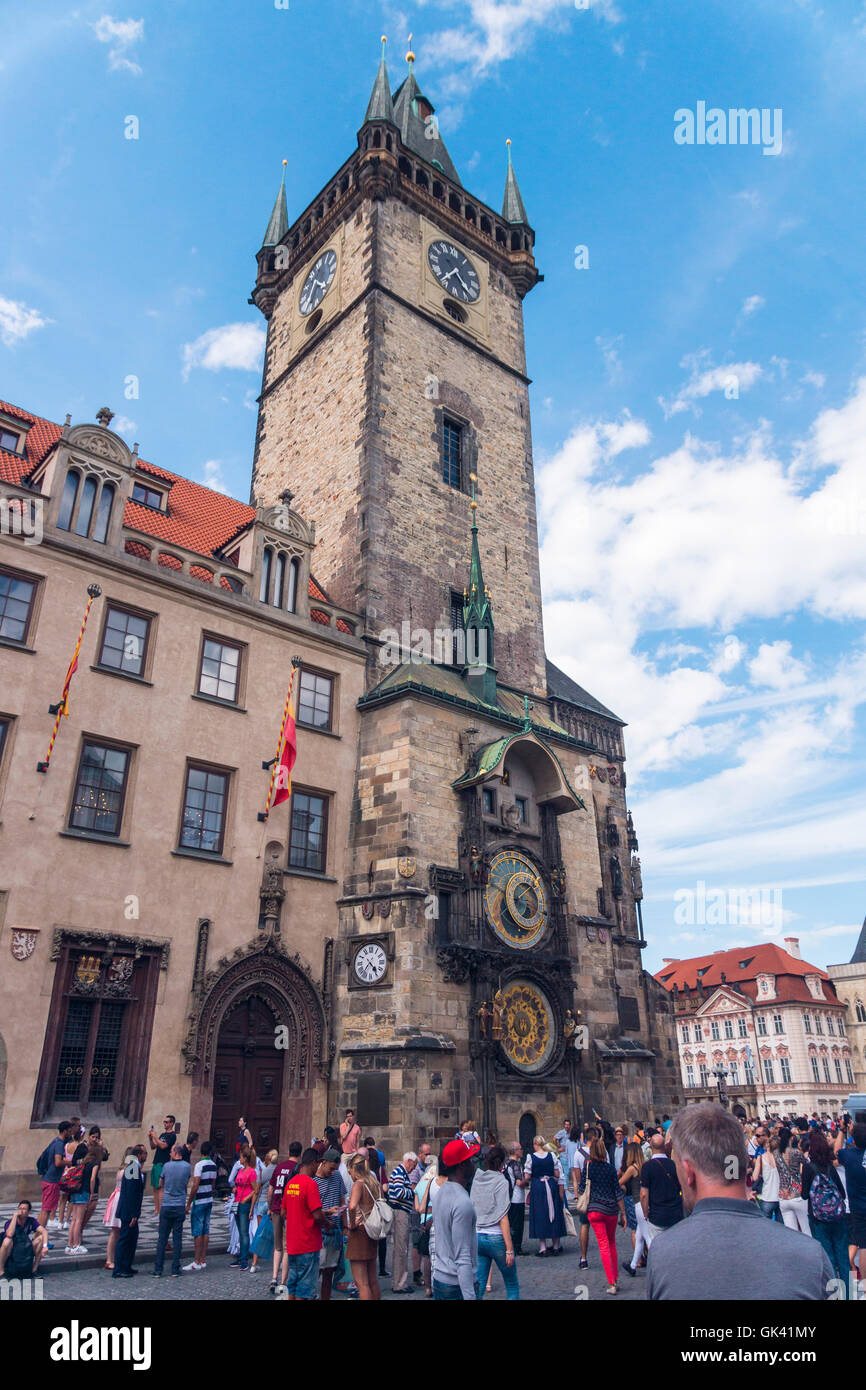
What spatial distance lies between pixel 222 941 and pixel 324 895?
9.10 feet

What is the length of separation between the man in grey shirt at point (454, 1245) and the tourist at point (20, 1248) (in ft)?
12.7

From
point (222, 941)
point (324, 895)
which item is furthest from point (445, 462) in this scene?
point (222, 941)

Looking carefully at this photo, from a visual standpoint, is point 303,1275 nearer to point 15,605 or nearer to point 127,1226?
point 127,1226

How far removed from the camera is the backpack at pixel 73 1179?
11766 mm

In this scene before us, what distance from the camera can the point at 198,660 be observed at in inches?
757

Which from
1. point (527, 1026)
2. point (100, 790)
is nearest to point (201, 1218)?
point (100, 790)

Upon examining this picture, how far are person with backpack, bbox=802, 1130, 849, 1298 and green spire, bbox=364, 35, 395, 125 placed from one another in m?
31.9

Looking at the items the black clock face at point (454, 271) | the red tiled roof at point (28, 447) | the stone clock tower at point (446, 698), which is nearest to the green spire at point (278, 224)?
the stone clock tower at point (446, 698)

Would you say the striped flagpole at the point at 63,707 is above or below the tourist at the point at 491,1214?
above

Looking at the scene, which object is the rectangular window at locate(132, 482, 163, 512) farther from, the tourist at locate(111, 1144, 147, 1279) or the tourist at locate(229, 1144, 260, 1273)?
the tourist at locate(111, 1144, 147, 1279)

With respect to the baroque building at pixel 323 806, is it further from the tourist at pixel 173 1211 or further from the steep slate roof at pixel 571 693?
the tourist at pixel 173 1211

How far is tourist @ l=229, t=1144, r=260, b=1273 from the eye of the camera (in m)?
11.5

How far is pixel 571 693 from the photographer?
97.4 ft
